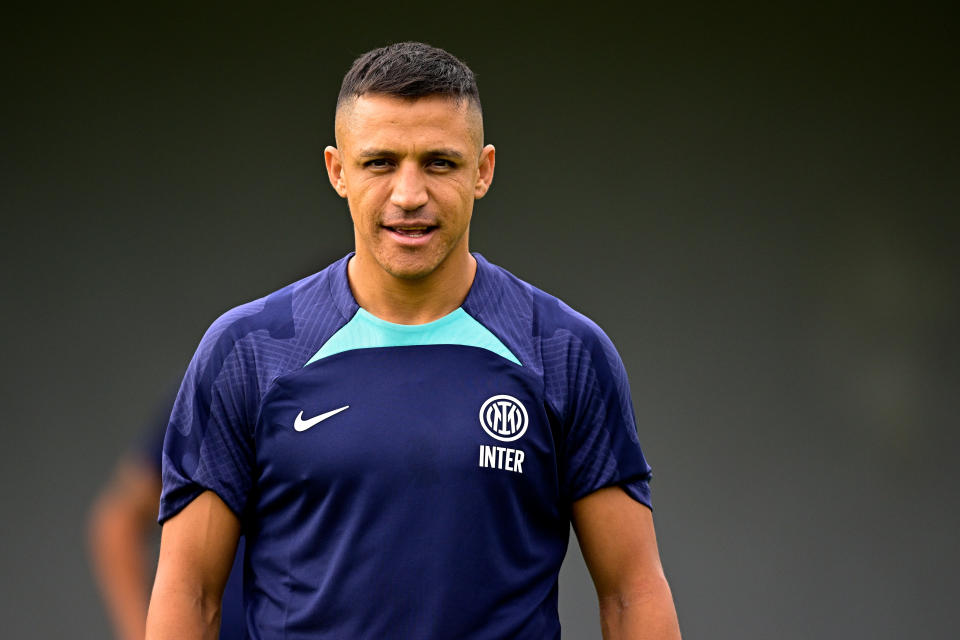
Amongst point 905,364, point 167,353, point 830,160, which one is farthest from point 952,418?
point 167,353

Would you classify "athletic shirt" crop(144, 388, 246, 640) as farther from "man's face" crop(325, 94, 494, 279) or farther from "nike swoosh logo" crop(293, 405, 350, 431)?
"man's face" crop(325, 94, 494, 279)

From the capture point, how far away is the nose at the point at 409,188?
219 centimetres

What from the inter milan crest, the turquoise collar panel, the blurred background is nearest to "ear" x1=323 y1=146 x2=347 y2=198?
the turquoise collar panel

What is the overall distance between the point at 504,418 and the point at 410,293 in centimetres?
28

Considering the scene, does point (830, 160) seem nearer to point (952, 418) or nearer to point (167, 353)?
point (952, 418)

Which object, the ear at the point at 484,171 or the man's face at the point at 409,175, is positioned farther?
the ear at the point at 484,171

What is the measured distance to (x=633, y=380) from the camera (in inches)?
191

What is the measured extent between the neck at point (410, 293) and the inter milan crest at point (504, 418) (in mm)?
200

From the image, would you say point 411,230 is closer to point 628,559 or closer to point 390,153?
point 390,153

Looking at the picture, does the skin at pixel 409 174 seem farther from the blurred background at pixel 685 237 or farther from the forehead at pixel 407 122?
the blurred background at pixel 685 237

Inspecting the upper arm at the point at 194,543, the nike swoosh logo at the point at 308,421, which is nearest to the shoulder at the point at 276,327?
the nike swoosh logo at the point at 308,421

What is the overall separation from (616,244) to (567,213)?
0.21 meters

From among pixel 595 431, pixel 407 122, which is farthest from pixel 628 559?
pixel 407 122

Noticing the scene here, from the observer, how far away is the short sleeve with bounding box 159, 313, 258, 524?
2248 millimetres
